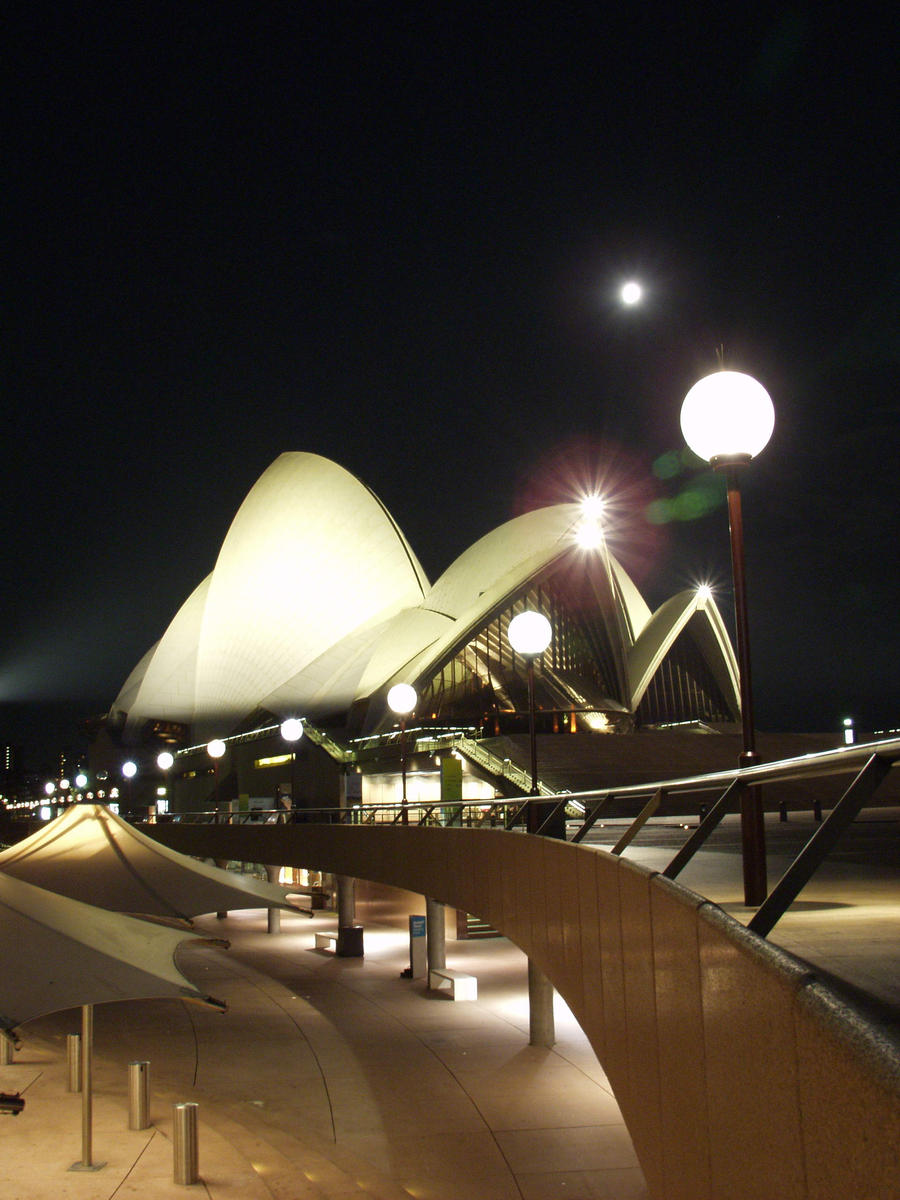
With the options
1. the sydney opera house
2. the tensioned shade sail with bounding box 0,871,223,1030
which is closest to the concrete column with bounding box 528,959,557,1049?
the tensioned shade sail with bounding box 0,871,223,1030

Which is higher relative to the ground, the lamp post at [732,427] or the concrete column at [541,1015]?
the lamp post at [732,427]

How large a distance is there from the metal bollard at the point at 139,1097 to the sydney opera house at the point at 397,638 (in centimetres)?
2662

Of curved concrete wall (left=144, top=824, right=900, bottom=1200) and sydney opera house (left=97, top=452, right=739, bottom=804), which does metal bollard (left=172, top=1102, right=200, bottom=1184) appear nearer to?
curved concrete wall (left=144, top=824, right=900, bottom=1200)

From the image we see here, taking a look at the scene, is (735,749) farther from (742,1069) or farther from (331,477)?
(742,1069)

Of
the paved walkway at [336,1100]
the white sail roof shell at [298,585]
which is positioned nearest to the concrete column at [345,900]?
the paved walkway at [336,1100]

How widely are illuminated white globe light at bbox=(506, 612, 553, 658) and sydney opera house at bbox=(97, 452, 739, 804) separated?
2521 centimetres

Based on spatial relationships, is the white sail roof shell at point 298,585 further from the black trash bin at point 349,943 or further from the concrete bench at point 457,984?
the concrete bench at point 457,984

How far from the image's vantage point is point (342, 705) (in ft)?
157

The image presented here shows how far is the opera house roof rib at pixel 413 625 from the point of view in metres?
44.7

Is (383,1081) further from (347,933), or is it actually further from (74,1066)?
(347,933)

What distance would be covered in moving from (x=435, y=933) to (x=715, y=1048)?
20620 mm

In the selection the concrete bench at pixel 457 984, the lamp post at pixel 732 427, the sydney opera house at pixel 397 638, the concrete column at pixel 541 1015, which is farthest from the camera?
the sydney opera house at pixel 397 638

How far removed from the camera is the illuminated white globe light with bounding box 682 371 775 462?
559 cm

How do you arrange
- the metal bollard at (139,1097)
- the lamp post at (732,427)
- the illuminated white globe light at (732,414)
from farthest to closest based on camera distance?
1. the metal bollard at (139,1097)
2. the illuminated white globe light at (732,414)
3. the lamp post at (732,427)
